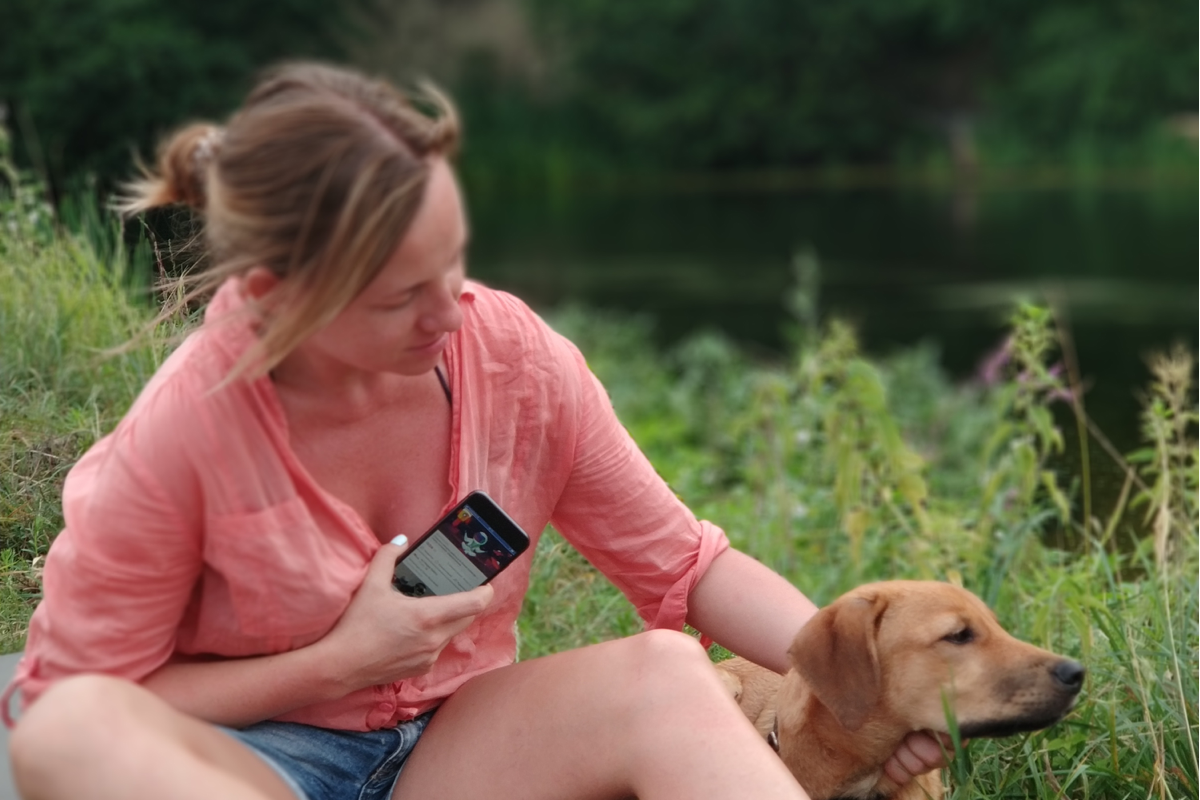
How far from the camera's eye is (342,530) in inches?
77.0

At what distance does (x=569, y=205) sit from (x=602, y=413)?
26.2m

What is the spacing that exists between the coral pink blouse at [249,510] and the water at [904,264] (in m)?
3.99

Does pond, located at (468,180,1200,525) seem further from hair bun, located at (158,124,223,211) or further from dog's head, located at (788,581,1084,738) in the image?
hair bun, located at (158,124,223,211)

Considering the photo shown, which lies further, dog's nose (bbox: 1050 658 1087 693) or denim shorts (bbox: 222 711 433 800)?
dog's nose (bbox: 1050 658 1087 693)

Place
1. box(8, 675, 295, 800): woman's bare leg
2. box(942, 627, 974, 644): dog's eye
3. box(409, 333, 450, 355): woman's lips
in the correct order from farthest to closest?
box(942, 627, 974, 644): dog's eye → box(409, 333, 450, 355): woman's lips → box(8, 675, 295, 800): woman's bare leg

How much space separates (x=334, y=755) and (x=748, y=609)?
2.32 ft

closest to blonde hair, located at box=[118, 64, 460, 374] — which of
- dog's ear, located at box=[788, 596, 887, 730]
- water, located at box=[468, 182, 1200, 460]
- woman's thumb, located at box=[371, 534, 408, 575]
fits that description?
woman's thumb, located at box=[371, 534, 408, 575]

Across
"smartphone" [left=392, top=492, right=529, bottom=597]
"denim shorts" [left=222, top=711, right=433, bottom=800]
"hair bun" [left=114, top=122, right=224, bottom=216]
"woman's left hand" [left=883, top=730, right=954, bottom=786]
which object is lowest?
"woman's left hand" [left=883, top=730, right=954, bottom=786]

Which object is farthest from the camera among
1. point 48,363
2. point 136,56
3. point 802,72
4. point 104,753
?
point 802,72

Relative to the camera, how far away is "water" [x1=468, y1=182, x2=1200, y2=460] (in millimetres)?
12102

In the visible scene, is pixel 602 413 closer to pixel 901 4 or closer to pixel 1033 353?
pixel 1033 353

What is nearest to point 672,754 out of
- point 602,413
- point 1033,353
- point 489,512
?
point 489,512

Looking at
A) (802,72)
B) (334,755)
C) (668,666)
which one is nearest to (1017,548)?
(668,666)

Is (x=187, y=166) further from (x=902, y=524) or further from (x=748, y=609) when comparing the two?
(x=902, y=524)
